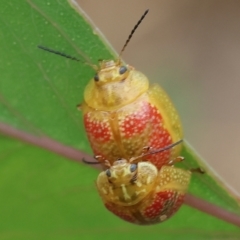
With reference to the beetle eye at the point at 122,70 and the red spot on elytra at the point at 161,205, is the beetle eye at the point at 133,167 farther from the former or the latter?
the beetle eye at the point at 122,70

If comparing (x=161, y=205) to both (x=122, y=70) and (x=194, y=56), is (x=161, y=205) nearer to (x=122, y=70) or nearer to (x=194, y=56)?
(x=122, y=70)

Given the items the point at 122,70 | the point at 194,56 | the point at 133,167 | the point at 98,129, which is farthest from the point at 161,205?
the point at 194,56

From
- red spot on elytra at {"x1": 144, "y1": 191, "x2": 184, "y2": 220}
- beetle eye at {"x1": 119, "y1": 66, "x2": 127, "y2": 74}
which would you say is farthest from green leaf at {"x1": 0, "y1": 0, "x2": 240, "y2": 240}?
red spot on elytra at {"x1": 144, "y1": 191, "x2": 184, "y2": 220}

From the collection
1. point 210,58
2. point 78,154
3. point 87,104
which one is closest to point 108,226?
point 78,154

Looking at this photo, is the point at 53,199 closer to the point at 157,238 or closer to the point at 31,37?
the point at 157,238

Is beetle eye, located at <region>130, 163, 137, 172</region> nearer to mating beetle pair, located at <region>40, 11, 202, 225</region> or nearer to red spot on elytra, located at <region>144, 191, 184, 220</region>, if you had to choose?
mating beetle pair, located at <region>40, 11, 202, 225</region>

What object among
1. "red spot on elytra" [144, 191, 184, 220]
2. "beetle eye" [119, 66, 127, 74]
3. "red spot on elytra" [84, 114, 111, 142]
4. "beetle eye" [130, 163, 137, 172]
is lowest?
"red spot on elytra" [144, 191, 184, 220]
